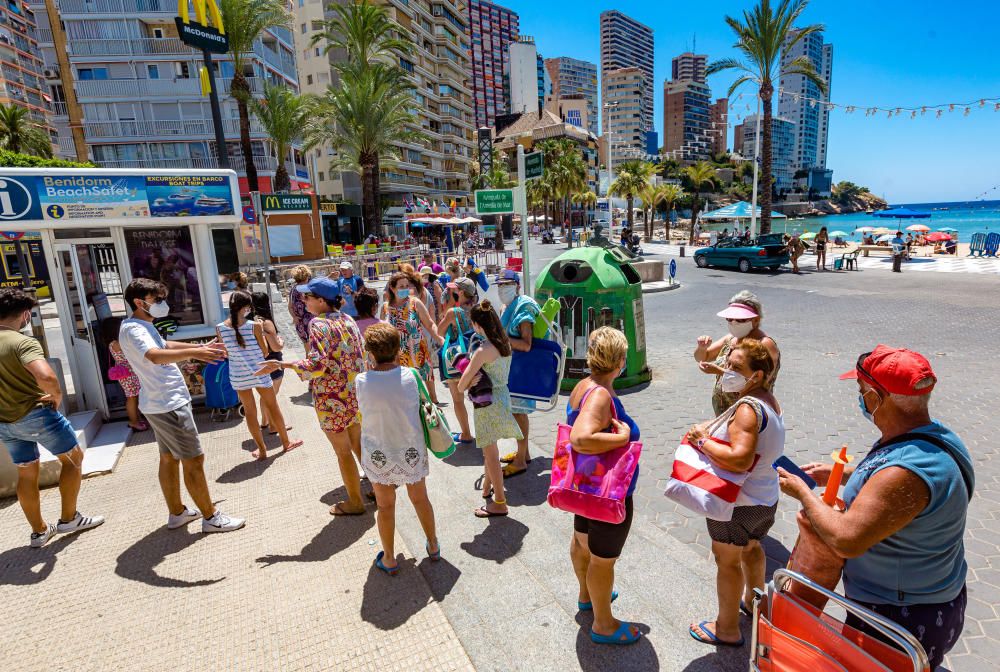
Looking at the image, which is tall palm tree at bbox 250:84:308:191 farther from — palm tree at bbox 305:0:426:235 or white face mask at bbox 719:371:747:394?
white face mask at bbox 719:371:747:394

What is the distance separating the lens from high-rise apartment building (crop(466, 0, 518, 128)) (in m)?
137

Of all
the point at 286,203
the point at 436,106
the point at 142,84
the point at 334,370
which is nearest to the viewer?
the point at 334,370

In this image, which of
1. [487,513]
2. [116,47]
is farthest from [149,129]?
[487,513]

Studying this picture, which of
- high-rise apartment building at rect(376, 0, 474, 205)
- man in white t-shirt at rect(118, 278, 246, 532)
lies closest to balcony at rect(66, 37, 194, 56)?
high-rise apartment building at rect(376, 0, 474, 205)

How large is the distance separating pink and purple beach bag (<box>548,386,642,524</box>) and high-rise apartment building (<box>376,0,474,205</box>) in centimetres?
5183

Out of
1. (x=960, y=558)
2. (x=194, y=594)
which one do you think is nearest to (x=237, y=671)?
(x=194, y=594)

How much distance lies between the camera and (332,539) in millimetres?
4094

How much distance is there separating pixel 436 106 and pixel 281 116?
123 feet

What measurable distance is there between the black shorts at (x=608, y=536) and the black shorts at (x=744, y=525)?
1.52 ft

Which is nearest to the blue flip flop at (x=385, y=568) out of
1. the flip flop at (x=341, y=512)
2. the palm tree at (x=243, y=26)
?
the flip flop at (x=341, y=512)

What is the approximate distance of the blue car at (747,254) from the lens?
2062 centimetres

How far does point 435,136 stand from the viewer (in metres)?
62.3

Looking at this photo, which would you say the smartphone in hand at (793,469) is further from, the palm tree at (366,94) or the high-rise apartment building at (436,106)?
the high-rise apartment building at (436,106)

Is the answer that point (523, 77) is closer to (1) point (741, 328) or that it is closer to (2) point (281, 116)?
(2) point (281, 116)
